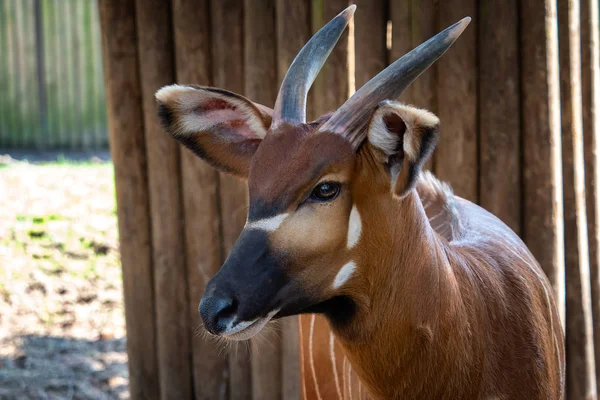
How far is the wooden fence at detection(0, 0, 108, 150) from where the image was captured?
1324 cm

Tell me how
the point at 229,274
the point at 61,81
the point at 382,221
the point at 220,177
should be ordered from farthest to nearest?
1. the point at 61,81
2. the point at 220,177
3. the point at 382,221
4. the point at 229,274

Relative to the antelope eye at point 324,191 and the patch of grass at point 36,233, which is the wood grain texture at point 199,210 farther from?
the patch of grass at point 36,233

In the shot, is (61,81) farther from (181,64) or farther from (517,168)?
(517,168)

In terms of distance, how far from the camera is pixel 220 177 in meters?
4.63

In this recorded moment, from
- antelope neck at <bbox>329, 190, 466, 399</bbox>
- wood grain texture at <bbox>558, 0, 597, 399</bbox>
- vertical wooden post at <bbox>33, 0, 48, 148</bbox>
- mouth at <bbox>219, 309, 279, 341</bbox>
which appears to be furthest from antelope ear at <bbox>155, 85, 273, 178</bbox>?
vertical wooden post at <bbox>33, 0, 48, 148</bbox>

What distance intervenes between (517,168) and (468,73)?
576 mm

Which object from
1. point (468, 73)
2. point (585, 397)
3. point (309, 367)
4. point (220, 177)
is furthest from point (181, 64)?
point (585, 397)

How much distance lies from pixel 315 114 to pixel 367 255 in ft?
6.19

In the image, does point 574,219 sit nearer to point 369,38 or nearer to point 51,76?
point 369,38

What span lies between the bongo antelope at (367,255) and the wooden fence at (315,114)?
1.26m

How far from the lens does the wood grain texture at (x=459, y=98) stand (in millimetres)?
4305

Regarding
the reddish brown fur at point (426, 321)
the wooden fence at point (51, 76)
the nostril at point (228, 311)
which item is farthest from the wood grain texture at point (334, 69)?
the wooden fence at point (51, 76)

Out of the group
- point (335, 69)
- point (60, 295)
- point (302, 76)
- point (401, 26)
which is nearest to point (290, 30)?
point (335, 69)

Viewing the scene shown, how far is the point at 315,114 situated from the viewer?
14.3 feet
